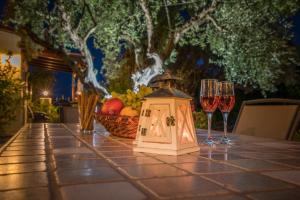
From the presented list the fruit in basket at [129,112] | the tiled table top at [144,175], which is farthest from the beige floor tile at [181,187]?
the fruit in basket at [129,112]

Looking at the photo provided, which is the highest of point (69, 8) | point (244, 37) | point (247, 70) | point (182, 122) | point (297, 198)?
point (69, 8)

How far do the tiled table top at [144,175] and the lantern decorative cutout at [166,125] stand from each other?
5 cm

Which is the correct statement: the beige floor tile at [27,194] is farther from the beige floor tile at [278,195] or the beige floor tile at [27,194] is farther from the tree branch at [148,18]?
the tree branch at [148,18]

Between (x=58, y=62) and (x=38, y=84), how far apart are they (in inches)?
143

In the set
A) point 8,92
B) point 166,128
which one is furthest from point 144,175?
point 8,92

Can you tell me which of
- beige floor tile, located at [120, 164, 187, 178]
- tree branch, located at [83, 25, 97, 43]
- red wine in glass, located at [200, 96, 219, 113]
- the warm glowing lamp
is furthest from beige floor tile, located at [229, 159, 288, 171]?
the warm glowing lamp

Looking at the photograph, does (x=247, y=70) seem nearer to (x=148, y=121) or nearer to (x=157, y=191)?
(x=148, y=121)

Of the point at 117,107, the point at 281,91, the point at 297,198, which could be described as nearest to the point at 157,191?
the point at 297,198

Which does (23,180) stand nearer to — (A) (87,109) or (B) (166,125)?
(B) (166,125)

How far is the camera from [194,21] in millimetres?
8883

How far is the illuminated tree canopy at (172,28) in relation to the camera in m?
8.05

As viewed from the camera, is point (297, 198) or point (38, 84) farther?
point (38, 84)

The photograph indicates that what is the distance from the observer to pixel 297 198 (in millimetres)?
600

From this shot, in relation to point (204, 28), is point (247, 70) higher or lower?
lower
